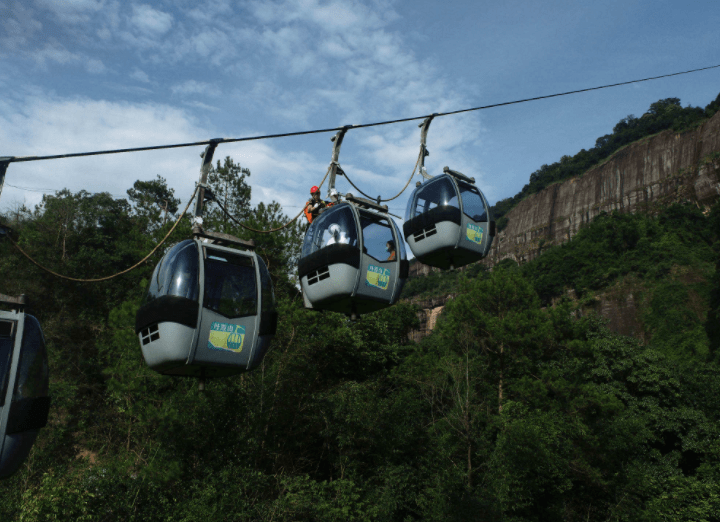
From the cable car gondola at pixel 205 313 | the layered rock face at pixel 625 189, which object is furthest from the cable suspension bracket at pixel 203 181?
the layered rock face at pixel 625 189

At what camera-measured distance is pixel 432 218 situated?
6.11m

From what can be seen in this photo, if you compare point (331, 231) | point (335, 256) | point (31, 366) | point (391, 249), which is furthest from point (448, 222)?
point (31, 366)

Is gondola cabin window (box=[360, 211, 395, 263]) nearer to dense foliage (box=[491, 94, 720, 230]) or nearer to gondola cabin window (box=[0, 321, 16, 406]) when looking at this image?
gondola cabin window (box=[0, 321, 16, 406])

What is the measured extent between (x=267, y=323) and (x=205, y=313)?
2.03 ft

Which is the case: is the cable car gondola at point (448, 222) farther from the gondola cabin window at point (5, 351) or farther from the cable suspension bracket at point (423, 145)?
the gondola cabin window at point (5, 351)

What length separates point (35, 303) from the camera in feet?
94.8

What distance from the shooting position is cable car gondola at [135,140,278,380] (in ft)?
14.1

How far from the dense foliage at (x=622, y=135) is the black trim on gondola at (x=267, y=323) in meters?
97.1

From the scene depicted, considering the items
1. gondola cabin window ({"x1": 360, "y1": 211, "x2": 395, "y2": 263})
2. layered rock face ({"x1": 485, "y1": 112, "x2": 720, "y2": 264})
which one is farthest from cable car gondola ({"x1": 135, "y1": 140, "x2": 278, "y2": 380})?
layered rock face ({"x1": 485, "y1": 112, "x2": 720, "y2": 264})

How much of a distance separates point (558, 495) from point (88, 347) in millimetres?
24286

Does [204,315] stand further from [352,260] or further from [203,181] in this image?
[352,260]

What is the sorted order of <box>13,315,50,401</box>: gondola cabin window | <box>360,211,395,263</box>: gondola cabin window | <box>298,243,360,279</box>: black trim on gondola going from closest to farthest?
<box>13,315,50,401</box>: gondola cabin window, <box>298,243,360,279</box>: black trim on gondola, <box>360,211,395,263</box>: gondola cabin window

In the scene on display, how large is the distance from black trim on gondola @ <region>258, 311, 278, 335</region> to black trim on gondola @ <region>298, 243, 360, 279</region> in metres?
0.75

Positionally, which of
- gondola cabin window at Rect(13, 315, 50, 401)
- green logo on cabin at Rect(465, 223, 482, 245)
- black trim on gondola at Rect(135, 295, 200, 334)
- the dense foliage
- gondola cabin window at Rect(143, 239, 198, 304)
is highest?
the dense foliage
